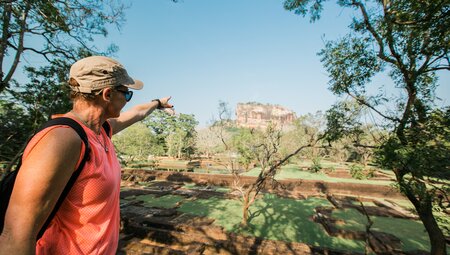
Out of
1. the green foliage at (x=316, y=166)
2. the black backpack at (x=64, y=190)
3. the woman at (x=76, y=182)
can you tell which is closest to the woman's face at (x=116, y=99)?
the woman at (x=76, y=182)

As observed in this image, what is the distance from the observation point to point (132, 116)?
6.66 ft

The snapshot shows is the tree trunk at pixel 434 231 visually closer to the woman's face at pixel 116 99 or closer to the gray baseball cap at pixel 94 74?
the woman's face at pixel 116 99

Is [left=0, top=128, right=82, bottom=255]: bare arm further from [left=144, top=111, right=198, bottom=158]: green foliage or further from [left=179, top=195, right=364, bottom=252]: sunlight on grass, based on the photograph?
[left=144, top=111, right=198, bottom=158]: green foliage

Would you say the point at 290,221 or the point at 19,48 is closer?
the point at 19,48

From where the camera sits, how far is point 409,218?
10.8 metres

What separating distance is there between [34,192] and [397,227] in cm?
1316

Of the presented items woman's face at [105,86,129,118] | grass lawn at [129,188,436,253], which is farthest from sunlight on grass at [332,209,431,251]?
woman's face at [105,86,129,118]

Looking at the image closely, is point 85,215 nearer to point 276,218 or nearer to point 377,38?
point 377,38

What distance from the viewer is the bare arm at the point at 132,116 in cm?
184

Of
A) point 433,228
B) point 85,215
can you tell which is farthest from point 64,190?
A: point 433,228

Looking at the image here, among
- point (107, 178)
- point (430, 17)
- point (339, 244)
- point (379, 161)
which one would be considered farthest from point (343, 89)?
point (107, 178)

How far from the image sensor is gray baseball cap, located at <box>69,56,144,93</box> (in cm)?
107

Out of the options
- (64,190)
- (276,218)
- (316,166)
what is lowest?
(276,218)

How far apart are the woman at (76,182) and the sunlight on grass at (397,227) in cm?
1032
